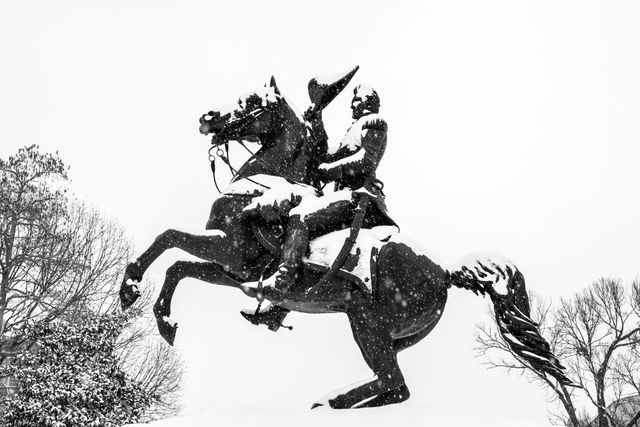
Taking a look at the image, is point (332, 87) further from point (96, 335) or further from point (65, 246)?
point (65, 246)

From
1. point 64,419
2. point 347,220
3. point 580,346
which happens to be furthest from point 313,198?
point 580,346

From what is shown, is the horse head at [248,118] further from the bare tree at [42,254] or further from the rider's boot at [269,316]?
the bare tree at [42,254]

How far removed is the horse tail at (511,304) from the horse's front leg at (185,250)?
1.69 meters

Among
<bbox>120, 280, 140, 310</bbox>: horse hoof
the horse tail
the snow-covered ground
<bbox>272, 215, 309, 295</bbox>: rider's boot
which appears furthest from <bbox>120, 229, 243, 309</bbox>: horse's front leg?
the horse tail

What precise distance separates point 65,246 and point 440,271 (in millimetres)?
15615

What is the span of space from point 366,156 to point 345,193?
36cm

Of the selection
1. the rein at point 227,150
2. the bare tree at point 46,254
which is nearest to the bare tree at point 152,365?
the bare tree at point 46,254

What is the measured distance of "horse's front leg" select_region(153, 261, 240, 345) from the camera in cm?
517

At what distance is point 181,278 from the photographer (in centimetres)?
529

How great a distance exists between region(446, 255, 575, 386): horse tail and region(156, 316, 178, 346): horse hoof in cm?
215

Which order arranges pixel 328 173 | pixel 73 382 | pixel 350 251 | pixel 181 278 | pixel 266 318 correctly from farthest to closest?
1. pixel 73 382
2. pixel 328 173
3. pixel 266 318
4. pixel 181 278
5. pixel 350 251

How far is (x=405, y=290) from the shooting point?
16.1ft

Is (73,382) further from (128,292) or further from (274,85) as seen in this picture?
(274,85)

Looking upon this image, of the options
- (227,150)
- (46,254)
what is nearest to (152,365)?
(46,254)
